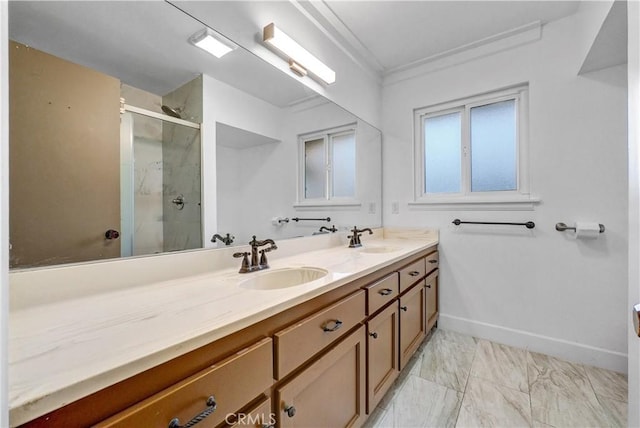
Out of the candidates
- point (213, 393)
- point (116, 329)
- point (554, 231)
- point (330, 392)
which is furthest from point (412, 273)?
point (116, 329)

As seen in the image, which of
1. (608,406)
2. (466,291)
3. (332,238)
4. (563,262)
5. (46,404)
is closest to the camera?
(46,404)

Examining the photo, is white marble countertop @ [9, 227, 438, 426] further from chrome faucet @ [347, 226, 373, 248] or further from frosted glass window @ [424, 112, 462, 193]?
frosted glass window @ [424, 112, 462, 193]

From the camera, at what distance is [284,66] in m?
1.58

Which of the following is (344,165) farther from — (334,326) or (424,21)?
(334,326)

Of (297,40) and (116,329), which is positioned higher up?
(297,40)

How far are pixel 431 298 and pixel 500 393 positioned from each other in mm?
723

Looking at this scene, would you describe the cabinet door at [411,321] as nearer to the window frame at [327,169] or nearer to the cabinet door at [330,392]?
the cabinet door at [330,392]

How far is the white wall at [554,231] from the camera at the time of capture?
169 cm

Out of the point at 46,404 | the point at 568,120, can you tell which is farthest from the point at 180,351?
the point at 568,120

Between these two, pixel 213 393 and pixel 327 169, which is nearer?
pixel 213 393

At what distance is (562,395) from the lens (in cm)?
146

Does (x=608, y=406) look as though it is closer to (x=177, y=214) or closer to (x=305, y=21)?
(x=177, y=214)

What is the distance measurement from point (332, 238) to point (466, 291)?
1.24 metres

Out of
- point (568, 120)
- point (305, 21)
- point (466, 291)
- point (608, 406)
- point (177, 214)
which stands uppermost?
point (305, 21)
